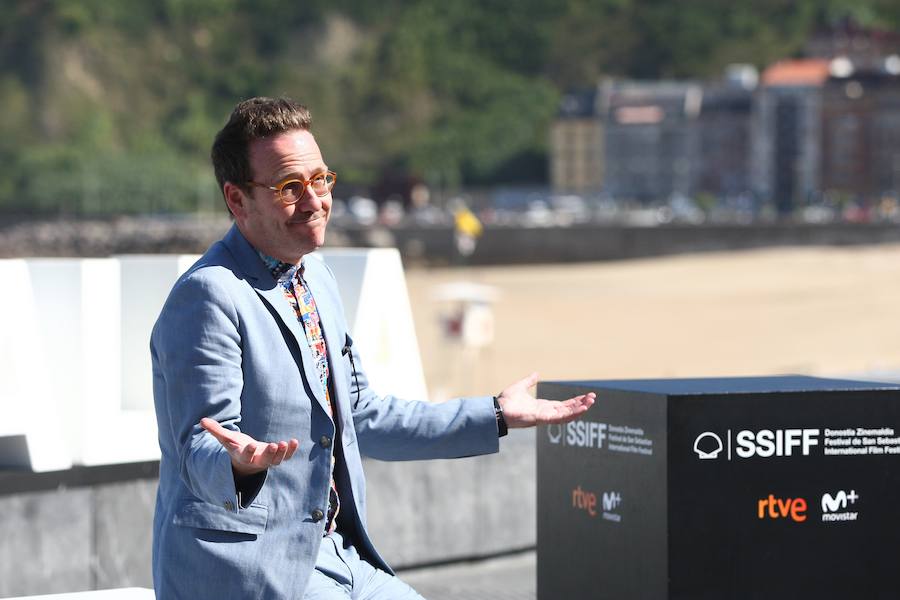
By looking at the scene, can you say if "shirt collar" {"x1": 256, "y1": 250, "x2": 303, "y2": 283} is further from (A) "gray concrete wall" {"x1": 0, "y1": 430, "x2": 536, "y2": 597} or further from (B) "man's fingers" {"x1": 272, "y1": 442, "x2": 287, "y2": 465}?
(A) "gray concrete wall" {"x1": 0, "y1": 430, "x2": 536, "y2": 597}

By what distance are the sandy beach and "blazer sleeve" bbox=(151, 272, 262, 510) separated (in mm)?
13267

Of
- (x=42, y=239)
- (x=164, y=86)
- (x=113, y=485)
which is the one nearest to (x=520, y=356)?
(x=113, y=485)

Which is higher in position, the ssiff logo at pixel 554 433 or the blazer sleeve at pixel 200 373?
the blazer sleeve at pixel 200 373

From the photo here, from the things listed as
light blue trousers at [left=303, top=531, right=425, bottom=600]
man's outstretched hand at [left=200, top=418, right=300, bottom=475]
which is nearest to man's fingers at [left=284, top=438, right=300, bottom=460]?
man's outstretched hand at [left=200, top=418, right=300, bottom=475]

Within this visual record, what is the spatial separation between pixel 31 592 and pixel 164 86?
18905 cm

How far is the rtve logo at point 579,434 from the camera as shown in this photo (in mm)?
4309

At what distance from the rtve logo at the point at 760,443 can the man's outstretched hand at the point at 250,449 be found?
127cm

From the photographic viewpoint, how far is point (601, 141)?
156000 mm

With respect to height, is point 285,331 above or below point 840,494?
above

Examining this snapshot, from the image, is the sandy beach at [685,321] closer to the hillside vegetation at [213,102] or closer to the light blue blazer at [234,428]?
the light blue blazer at [234,428]

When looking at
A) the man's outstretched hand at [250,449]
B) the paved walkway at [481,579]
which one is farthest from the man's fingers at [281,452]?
the paved walkway at [481,579]

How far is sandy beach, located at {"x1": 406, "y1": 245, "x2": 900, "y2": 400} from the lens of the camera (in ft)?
109

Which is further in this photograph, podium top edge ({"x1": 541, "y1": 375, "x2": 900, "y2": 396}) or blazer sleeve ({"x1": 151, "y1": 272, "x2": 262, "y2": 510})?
podium top edge ({"x1": 541, "y1": 375, "x2": 900, "y2": 396})

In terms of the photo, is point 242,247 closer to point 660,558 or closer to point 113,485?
point 660,558
